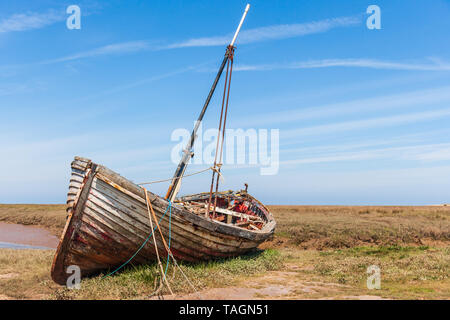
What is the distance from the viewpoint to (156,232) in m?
9.92

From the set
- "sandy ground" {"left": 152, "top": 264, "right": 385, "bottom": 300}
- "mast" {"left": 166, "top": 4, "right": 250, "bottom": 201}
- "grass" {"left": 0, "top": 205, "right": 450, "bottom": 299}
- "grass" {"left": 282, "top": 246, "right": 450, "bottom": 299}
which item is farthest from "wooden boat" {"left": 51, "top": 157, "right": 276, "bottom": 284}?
"grass" {"left": 282, "top": 246, "right": 450, "bottom": 299}

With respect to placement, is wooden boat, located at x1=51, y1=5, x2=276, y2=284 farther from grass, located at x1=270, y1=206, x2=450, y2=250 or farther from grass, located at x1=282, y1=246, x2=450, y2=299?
grass, located at x1=270, y1=206, x2=450, y2=250

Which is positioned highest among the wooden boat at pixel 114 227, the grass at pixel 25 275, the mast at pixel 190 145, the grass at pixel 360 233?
the mast at pixel 190 145


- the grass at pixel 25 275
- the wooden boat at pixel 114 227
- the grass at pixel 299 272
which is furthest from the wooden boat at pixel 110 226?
the grass at pixel 25 275

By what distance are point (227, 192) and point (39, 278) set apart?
10.2 metres

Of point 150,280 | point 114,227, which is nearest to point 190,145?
point 114,227

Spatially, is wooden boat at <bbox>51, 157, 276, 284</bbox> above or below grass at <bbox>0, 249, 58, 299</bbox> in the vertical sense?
above

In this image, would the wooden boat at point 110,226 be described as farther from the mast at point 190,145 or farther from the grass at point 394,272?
the grass at point 394,272

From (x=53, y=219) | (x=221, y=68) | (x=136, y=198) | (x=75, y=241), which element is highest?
(x=221, y=68)

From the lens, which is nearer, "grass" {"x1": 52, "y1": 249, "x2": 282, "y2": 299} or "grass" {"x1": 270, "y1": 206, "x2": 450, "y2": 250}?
"grass" {"x1": 52, "y1": 249, "x2": 282, "y2": 299}
